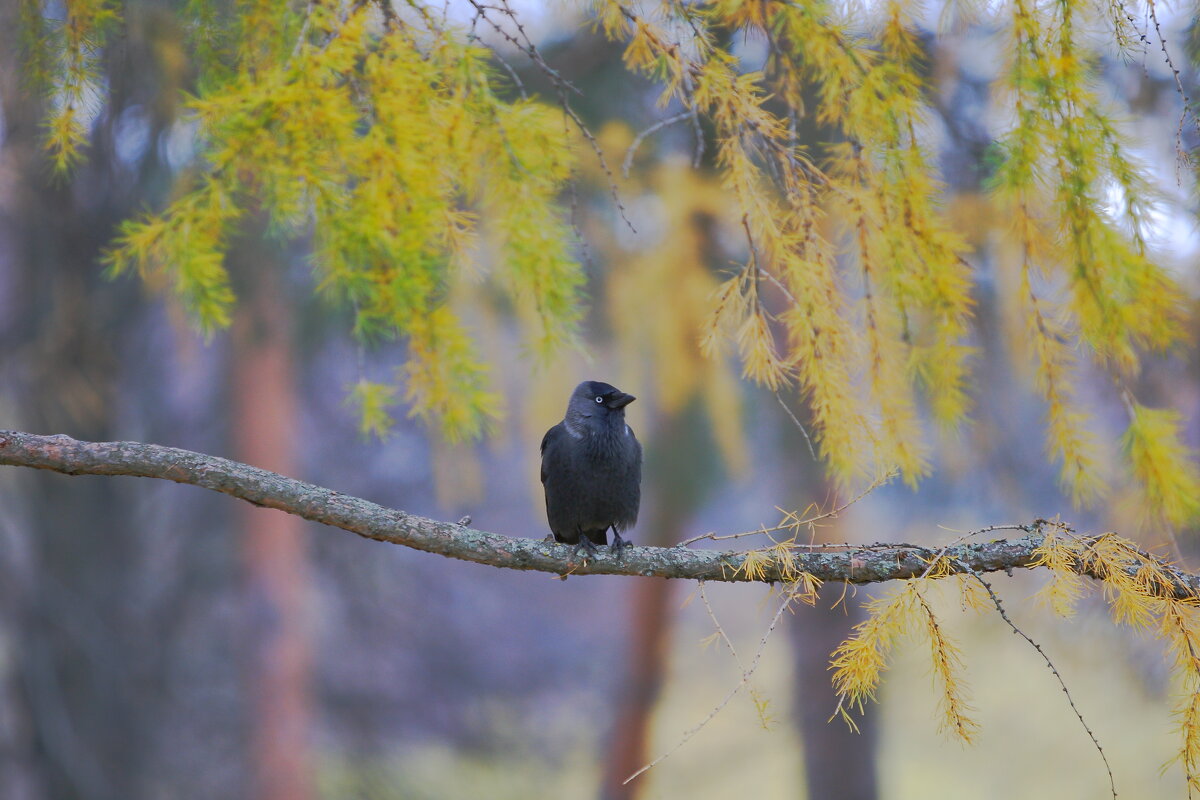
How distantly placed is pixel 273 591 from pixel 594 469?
390 centimetres

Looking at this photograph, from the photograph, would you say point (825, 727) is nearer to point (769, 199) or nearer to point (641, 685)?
point (641, 685)

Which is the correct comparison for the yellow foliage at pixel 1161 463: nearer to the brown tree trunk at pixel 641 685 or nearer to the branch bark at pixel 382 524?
the branch bark at pixel 382 524

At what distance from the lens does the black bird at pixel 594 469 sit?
8.64 feet

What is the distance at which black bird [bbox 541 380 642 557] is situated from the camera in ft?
8.64

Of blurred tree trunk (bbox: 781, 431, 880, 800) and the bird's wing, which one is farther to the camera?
blurred tree trunk (bbox: 781, 431, 880, 800)

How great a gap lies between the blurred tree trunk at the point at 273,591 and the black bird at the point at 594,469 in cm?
344

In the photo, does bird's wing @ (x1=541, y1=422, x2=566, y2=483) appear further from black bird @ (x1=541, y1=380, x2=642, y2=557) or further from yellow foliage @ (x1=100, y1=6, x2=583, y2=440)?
yellow foliage @ (x1=100, y1=6, x2=583, y2=440)

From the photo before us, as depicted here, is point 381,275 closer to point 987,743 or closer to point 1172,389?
point 1172,389

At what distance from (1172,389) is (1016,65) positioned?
3.05m

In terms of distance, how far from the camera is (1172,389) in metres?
4.12

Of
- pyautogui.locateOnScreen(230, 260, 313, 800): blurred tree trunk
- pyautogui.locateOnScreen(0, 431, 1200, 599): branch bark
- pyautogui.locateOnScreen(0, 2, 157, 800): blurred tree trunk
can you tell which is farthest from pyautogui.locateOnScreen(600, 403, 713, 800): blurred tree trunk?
pyautogui.locateOnScreen(0, 431, 1200, 599): branch bark

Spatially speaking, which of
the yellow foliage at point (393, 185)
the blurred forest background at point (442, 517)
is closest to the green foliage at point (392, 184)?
the yellow foliage at point (393, 185)

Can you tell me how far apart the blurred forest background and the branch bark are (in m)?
2.08

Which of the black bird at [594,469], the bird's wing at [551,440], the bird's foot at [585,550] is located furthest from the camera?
the bird's wing at [551,440]
